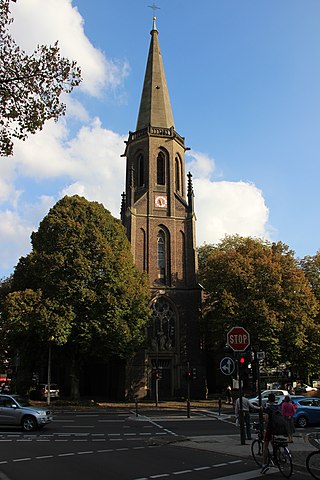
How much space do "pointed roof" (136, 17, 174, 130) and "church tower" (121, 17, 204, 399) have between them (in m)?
0.11

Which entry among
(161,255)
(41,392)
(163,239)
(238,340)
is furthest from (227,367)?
(163,239)

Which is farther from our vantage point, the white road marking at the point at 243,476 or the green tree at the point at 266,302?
the green tree at the point at 266,302

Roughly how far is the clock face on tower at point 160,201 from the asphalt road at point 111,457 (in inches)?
1073

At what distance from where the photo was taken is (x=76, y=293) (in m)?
30.0

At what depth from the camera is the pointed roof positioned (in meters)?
47.7

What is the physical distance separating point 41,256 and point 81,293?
393 cm

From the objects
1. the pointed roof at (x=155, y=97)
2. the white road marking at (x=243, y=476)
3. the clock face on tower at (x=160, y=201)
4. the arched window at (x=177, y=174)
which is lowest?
the white road marking at (x=243, y=476)

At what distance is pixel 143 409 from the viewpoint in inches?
1160

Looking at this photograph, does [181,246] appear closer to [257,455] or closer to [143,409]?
[143,409]

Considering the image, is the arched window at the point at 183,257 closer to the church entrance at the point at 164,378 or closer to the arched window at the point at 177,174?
the arched window at the point at 177,174

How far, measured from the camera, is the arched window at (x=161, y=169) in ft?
148

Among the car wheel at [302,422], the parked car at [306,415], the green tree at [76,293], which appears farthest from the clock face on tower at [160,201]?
the car wheel at [302,422]

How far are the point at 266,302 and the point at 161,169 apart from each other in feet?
61.1

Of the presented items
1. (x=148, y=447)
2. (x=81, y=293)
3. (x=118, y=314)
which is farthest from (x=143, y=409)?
(x=148, y=447)
